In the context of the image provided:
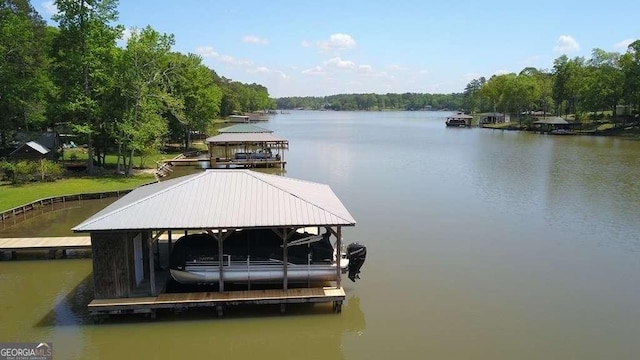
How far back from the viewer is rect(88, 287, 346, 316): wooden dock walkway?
39.9 feet

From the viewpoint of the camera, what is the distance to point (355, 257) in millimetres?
14219

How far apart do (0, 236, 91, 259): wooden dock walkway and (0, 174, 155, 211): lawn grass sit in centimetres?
672

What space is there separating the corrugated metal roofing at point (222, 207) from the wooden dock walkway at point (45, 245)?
448 centimetres

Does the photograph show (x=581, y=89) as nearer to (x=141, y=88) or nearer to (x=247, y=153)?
(x=247, y=153)

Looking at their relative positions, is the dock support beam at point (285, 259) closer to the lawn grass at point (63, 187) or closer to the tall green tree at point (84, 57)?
the lawn grass at point (63, 187)

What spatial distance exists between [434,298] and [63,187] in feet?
76.5

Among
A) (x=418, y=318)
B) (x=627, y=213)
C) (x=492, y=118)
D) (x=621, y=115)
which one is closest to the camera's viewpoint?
(x=418, y=318)

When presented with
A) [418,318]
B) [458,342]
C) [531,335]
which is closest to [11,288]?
[418,318]

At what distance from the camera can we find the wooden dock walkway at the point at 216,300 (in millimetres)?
12156

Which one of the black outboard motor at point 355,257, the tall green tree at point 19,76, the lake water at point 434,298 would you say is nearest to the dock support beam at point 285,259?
the lake water at point 434,298

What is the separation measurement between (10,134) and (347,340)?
3612 cm

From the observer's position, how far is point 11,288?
586 inches

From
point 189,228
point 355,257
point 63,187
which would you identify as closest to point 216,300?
point 189,228

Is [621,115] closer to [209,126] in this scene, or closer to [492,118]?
[492,118]
